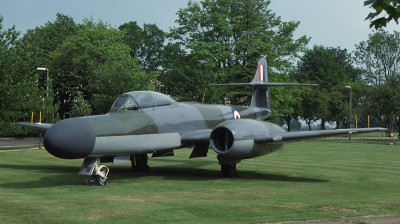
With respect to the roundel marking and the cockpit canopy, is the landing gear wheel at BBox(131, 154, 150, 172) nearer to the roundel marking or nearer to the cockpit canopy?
the cockpit canopy

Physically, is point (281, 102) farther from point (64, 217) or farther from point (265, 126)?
point (64, 217)

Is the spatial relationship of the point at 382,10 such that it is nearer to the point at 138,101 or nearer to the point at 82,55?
the point at 138,101

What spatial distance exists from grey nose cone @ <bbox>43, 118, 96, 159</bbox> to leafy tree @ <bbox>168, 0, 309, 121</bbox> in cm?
3801

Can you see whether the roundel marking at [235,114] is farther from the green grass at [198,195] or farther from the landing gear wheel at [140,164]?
the landing gear wheel at [140,164]

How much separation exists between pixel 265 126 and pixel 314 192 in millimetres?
4336

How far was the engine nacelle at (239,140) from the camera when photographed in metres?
16.5

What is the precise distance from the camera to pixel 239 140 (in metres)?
16.5

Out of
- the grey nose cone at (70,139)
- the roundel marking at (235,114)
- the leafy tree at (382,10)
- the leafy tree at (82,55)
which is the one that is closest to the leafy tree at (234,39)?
the leafy tree at (82,55)

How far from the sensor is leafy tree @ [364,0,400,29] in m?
4.82

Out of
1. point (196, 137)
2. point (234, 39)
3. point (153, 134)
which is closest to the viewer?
point (153, 134)

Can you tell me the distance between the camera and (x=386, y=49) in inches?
3625

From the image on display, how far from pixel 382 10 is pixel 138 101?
42.0 feet

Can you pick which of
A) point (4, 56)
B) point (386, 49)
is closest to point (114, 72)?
point (4, 56)

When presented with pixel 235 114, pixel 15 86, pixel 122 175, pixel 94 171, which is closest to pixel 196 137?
pixel 122 175
